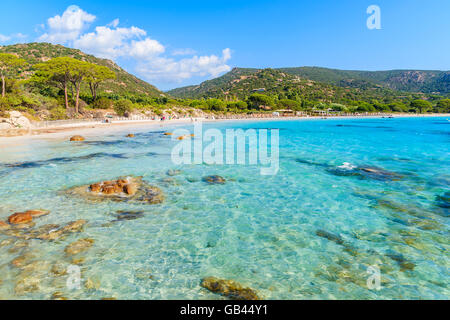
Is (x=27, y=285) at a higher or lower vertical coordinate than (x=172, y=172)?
lower

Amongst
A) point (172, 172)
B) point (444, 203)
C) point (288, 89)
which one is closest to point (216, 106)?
point (288, 89)

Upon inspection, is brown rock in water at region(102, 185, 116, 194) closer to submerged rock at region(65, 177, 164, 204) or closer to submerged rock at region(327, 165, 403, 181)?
submerged rock at region(65, 177, 164, 204)

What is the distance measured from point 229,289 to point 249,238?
1980 millimetres

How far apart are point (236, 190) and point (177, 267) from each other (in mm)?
5234

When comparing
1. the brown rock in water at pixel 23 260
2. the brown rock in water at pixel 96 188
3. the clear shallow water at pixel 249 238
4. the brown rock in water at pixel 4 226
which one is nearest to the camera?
the clear shallow water at pixel 249 238

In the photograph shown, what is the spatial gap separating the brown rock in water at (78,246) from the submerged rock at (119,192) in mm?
2610

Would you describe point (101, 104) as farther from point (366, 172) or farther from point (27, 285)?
point (27, 285)

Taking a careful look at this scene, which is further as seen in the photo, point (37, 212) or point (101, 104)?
point (101, 104)

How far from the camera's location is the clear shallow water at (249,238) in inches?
168

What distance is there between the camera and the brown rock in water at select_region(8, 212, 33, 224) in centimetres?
642

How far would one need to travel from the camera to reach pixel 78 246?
5.35 m

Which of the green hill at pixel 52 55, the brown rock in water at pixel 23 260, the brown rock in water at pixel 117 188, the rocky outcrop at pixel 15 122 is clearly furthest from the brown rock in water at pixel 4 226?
the green hill at pixel 52 55

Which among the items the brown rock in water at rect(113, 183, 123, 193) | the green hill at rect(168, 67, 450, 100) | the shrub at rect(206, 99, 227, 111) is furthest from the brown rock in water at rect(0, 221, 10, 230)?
the green hill at rect(168, 67, 450, 100)

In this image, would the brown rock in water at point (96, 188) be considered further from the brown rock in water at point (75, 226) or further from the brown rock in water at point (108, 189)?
the brown rock in water at point (75, 226)
